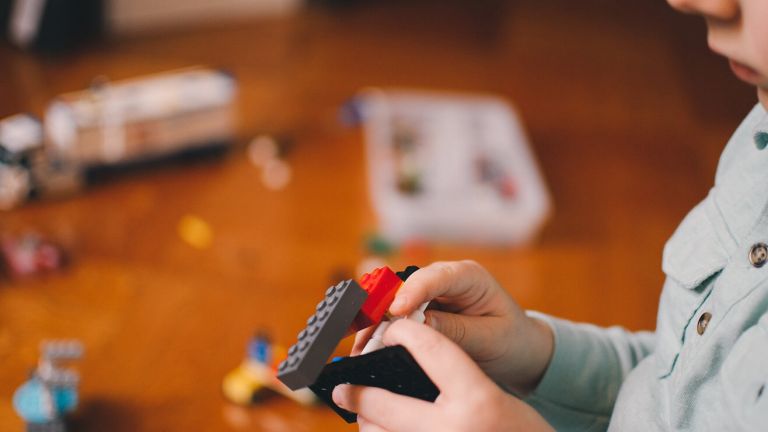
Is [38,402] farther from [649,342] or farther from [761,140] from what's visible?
[761,140]

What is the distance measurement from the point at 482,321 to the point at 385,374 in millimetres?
107

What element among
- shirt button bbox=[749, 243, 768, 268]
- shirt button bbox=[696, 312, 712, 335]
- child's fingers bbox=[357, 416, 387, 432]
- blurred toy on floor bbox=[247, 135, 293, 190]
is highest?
shirt button bbox=[749, 243, 768, 268]

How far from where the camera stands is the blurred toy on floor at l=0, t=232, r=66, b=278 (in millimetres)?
948

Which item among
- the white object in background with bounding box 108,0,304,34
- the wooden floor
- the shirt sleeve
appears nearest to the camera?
the shirt sleeve

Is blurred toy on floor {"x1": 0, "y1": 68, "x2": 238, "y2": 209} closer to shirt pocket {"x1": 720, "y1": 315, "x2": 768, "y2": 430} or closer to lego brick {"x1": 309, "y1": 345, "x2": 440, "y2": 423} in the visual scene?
lego brick {"x1": 309, "y1": 345, "x2": 440, "y2": 423}

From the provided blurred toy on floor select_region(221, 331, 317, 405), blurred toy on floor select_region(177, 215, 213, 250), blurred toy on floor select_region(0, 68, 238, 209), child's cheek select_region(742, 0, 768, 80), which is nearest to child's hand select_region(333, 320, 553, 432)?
child's cheek select_region(742, 0, 768, 80)

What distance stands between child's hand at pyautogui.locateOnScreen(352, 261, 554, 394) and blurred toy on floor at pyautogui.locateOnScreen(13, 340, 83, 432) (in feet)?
1.31

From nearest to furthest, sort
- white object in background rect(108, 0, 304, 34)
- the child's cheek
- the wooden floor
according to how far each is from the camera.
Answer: the child's cheek < the wooden floor < white object in background rect(108, 0, 304, 34)

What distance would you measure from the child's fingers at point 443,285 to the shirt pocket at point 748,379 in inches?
6.5

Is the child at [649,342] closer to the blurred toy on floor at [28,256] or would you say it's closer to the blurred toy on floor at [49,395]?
the blurred toy on floor at [49,395]

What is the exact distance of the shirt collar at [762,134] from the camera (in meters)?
0.50

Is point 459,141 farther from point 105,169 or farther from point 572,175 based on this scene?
point 105,169

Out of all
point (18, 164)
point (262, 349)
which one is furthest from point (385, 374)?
point (18, 164)

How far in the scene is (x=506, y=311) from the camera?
1.80 feet
